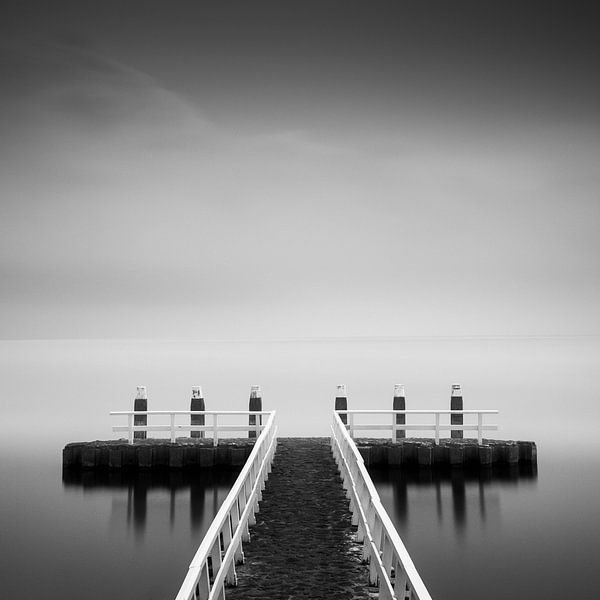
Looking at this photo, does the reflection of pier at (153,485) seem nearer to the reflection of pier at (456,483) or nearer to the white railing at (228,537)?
the white railing at (228,537)

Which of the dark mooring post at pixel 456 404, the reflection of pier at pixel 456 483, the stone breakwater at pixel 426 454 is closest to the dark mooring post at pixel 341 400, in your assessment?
the stone breakwater at pixel 426 454

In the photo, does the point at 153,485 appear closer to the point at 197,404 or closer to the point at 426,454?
the point at 197,404

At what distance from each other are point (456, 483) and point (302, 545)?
8541 mm

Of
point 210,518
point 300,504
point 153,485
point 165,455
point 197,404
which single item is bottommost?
point 210,518

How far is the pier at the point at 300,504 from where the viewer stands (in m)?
8.48

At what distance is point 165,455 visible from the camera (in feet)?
63.1

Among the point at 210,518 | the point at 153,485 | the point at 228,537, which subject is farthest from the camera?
the point at 153,485

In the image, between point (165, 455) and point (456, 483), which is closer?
point (456, 483)

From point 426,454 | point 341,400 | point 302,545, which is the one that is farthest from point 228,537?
point 341,400

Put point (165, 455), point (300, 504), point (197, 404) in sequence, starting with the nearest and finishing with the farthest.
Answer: point (300, 504) < point (165, 455) < point (197, 404)

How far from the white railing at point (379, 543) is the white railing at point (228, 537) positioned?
5.14ft

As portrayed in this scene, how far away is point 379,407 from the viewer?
147 ft

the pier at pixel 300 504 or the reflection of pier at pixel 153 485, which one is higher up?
the pier at pixel 300 504

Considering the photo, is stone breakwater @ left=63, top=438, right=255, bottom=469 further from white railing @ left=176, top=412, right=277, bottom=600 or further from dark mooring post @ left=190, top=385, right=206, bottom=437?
white railing @ left=176, top=412, right=277, bottom=600
